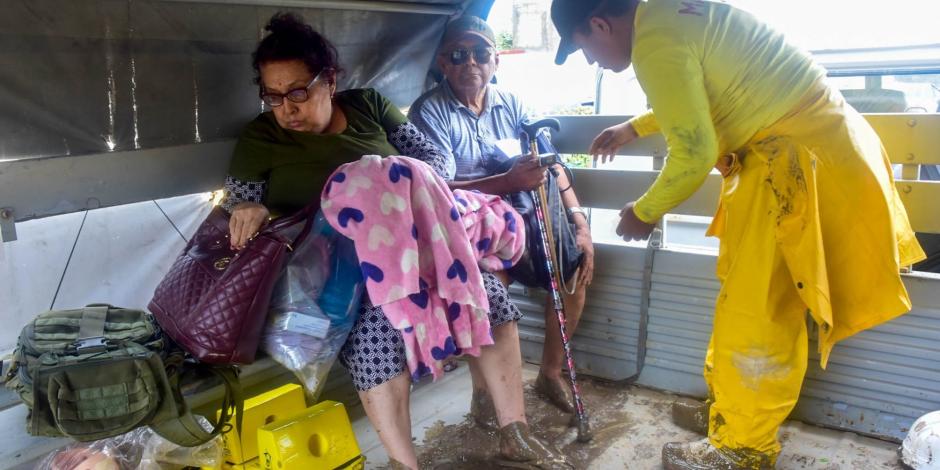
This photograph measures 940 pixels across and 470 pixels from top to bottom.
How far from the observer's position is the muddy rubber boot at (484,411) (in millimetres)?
2910

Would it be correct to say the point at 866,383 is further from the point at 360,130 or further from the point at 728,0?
the point at 360,130

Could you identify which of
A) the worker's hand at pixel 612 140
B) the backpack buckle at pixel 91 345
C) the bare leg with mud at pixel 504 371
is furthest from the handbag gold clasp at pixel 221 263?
the worker's hand at pixel 612 140

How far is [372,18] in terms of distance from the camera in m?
3.32

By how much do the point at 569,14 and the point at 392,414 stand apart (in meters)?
1.35

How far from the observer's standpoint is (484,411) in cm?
293

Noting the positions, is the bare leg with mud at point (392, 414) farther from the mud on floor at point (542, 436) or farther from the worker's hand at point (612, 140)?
the worker's hand at point (612, 140)

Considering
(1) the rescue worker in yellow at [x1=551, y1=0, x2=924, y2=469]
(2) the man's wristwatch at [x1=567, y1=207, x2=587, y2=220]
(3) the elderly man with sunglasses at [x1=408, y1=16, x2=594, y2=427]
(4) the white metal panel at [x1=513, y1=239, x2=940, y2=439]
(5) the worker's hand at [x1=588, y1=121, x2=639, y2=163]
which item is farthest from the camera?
(2) the man's wristwatch at [x1=567, y1=207, x2=587, y2=220]

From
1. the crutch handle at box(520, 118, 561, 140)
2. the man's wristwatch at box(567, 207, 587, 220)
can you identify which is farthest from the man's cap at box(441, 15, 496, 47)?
the man's wristwatch at box(567, 207, 587, 220)

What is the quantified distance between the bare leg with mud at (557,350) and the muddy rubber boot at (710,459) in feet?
1.93

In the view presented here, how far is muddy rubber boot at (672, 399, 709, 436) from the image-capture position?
2848mm

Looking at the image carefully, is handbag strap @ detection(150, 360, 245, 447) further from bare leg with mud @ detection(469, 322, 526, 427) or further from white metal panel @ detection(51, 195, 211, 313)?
bare leg with mud @ detection(469, 322, 526, 427)

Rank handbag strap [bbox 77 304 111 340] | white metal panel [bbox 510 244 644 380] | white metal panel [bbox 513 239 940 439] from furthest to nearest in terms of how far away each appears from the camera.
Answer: white metal panel [bbox 510 244 644 380]
white metal panel [bbox 513 239 940 439]
handbag strap [bbox 77 304 111 340]

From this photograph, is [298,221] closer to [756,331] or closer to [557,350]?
[557,350]

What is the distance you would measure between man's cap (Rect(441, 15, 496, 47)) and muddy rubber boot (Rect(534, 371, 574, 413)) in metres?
1.54
